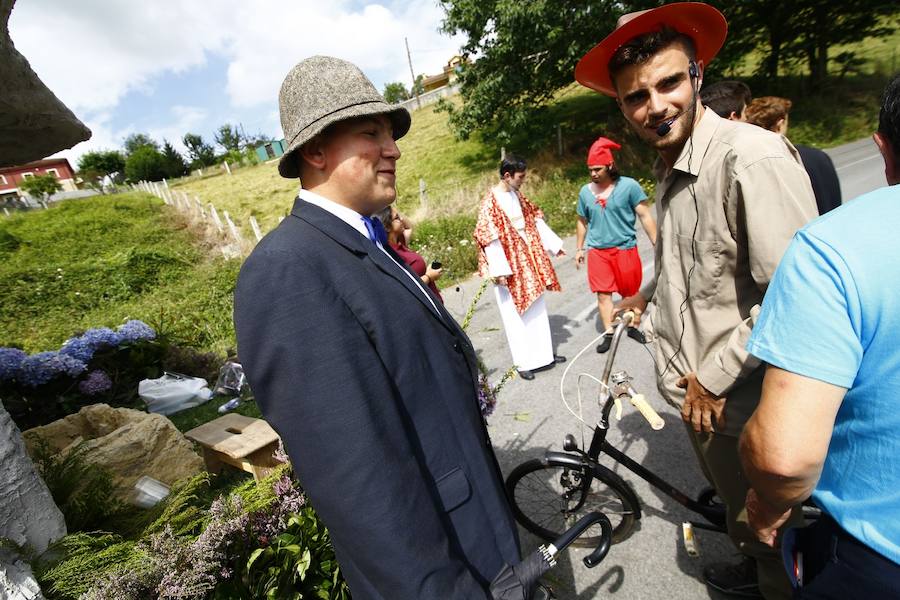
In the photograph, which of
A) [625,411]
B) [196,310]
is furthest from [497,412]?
[196,310]

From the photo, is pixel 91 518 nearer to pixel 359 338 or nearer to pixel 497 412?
pixel 359 338

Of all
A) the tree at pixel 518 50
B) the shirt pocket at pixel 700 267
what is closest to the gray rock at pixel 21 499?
the shirt pocket at pixel 700 267

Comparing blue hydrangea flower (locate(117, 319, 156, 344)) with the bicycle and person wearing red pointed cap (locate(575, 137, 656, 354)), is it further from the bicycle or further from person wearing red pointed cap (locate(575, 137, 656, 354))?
person wearing red pointed cap (locate(575, 137, 656, 354))

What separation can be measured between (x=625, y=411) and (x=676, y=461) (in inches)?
26.4

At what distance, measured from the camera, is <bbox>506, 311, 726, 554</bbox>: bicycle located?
7.54ft

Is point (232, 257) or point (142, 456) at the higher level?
point (232, 257)

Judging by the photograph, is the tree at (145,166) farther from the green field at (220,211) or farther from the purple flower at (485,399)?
the purple flower at (485,399)

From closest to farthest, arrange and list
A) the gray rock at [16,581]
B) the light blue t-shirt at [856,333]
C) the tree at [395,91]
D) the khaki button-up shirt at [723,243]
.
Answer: the light blue t-shirt at [856,333], the gray rock at [16,581], the khaki button-up shirt at [723,243], the tree at [395,91]

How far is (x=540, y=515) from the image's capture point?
2.80m

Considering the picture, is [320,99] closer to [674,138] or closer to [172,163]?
[674,138]

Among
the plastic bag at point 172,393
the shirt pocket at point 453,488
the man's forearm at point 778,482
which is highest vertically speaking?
the shirt pocket at point 453,488

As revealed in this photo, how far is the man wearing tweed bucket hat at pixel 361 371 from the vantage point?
102 cm

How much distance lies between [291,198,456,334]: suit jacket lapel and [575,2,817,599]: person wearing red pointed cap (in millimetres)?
1123

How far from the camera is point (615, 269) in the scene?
471 cm
